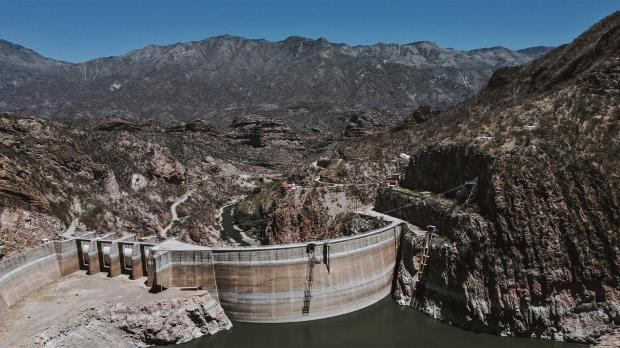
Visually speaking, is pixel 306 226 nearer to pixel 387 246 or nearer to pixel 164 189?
pixel 387 246

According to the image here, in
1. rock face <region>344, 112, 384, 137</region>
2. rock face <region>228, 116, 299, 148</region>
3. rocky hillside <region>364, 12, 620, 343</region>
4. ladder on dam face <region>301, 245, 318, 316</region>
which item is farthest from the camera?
rock face <region>228, 116, 299, 148</region>

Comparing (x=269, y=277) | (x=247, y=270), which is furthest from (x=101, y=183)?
(x=269, y=277)

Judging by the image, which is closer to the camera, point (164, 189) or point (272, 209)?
point (272, 209)

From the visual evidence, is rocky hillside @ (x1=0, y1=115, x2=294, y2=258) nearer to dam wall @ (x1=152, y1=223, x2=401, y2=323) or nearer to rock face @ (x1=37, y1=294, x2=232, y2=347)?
rock face @ (x1=37, y1=294, x2=232, y2=347)

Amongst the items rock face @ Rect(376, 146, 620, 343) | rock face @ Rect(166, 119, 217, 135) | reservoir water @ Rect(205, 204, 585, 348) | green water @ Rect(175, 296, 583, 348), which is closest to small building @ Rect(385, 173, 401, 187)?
rock face @ Rect(376, 146, 620, 343)

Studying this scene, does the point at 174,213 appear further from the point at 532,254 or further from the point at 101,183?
the point at 532,254

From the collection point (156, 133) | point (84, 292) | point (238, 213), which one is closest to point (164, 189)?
point (238, 213)
